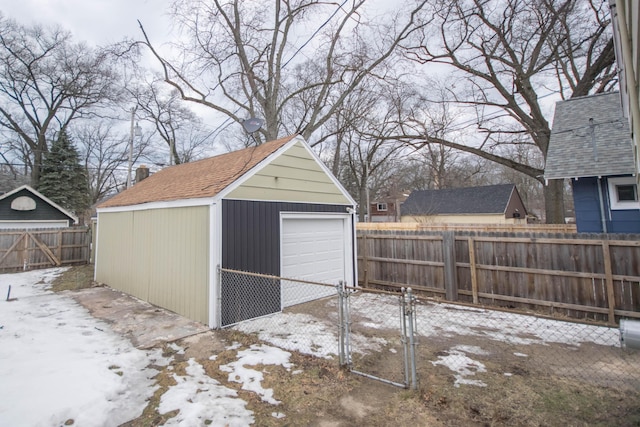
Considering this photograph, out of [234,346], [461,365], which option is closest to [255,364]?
[234,346]

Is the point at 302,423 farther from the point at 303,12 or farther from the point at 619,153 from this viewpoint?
the point at 303,12

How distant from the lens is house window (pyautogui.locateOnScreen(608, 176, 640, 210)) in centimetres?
877

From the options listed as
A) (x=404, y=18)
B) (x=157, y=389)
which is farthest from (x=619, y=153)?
(x=157, y=389)

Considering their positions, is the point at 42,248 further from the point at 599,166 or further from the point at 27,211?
the point at 599,166

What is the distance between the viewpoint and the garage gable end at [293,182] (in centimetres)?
621

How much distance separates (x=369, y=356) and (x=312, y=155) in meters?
4.77

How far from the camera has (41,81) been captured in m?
21.4

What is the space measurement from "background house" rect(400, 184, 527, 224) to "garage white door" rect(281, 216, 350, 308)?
2074 centimetres

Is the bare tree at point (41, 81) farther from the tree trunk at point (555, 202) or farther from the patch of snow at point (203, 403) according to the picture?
the tree trunk at point (555, 202)

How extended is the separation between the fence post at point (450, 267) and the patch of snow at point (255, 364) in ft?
15.3

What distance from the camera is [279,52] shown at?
1479 cm

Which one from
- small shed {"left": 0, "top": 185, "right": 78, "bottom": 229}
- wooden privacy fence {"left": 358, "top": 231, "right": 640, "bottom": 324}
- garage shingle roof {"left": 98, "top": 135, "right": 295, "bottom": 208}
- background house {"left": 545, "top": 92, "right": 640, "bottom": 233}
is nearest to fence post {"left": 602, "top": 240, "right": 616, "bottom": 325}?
wooden privacy fence {"left": 358, "top": 231, "right": 640, "bottom": 324}

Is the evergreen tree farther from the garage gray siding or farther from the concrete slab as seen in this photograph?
the garage gray siding

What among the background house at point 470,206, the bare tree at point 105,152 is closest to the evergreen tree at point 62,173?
the bare tree at point 105,152
